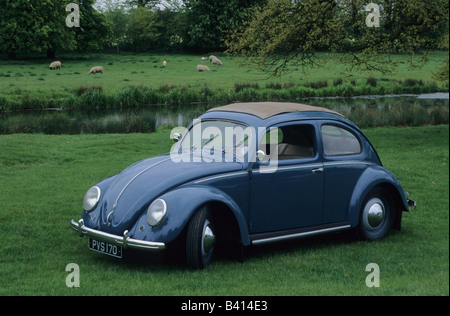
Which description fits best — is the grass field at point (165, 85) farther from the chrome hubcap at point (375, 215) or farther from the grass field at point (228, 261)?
the chrome hubcap at point (375, 215)

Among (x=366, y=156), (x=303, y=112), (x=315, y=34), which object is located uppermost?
(x=315, y=34)

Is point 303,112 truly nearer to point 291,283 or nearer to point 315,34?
point 291,283

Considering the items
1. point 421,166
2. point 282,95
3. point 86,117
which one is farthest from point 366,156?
point 282,95

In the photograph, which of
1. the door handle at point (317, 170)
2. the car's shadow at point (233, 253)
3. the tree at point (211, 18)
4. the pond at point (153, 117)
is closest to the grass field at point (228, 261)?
the car's shadow at point (233, 253)

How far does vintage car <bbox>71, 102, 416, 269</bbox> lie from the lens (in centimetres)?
700

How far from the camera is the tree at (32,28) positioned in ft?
183

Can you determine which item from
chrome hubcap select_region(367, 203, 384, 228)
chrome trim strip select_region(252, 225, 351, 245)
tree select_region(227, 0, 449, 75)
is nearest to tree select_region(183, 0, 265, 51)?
tree select_region(227, 0, 449, 75)

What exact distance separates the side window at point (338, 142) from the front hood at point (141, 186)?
1.57 meters

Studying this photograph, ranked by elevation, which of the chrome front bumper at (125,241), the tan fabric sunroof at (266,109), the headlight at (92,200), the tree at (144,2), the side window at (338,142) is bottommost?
the chrome front bumper at (125,241)

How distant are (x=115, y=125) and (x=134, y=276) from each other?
59.3ft

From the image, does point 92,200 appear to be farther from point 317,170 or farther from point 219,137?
point 317,170

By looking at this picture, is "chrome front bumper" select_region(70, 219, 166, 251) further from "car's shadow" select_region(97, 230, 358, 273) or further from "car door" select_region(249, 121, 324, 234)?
"car door" select_region(249, 121, 324, 234)

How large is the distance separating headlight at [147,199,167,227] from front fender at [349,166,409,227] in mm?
2896

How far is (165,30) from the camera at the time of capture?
82.6m
